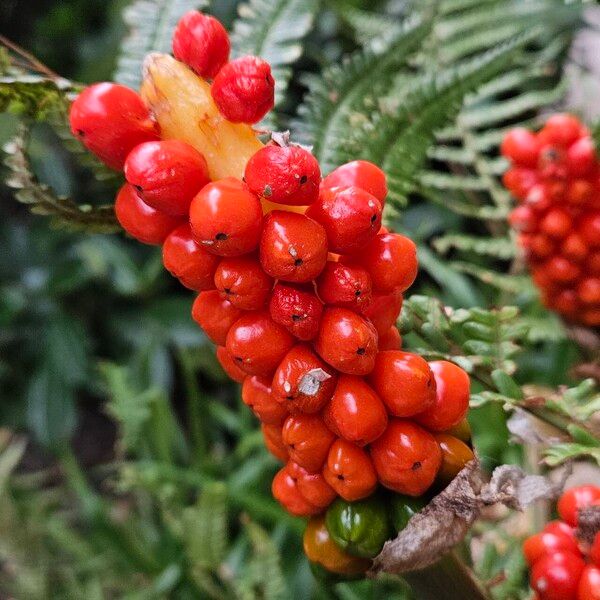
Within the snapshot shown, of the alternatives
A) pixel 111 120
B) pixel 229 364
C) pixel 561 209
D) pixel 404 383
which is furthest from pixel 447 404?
pixel 561 209

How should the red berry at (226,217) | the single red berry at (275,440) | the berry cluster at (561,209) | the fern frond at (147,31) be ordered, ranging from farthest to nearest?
the berry cluster at (561,209)
the fern frond at (147,31)
the single red berry at (275,440)
the red berry at (226,217)

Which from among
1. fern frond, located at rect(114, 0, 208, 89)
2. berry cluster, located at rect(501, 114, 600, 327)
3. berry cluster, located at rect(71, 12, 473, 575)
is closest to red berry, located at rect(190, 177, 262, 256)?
berry cluster, located at rect(71, 12, 473, 575)

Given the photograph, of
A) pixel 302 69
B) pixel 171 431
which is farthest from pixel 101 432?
pixel 302 69

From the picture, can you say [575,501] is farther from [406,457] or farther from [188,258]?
[188,258]

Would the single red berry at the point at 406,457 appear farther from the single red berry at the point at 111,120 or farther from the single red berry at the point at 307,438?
the single red berry at the point at 111,120

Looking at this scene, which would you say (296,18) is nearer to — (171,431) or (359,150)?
(359,150)

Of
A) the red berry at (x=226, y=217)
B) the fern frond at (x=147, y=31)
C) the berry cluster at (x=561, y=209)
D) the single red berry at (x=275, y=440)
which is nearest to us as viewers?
the red berry at (x=226, y=217)

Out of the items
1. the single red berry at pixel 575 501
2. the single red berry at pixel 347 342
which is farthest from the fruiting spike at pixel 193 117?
the single red berry at pixel 575 501
